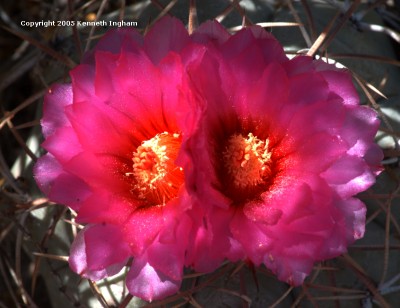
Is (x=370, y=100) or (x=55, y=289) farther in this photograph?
(x=55, y=289)

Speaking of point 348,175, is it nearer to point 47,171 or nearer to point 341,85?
point 341,85

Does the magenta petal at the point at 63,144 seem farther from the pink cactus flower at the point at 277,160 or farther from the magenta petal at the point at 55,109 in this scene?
the pink cactus flower at the point at 277,160

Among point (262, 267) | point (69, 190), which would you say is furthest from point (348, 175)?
point (69, 190)

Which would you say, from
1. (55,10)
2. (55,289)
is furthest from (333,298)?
(55,10)

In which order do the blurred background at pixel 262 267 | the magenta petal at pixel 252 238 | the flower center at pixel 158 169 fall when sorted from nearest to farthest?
1. the magenta petal at pixel 252 238
2. the flower center at pixel 158 169
3. the blurred background at pixel 262 267

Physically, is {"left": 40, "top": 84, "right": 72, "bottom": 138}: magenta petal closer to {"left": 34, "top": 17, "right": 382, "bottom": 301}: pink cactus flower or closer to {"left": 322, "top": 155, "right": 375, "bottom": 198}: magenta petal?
{"left": 34, "top": 17, "right": 382, "bottom": 301}: pink cactus flower

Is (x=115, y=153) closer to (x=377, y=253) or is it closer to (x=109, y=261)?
(x=109, y=261)

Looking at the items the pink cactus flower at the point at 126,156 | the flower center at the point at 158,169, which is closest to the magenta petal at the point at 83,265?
the pink cactus flower at the point at 126,156
